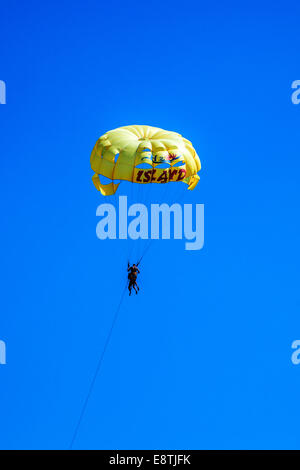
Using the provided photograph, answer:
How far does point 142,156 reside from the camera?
40.0 m

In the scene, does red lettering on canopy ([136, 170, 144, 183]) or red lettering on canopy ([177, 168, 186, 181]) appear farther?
red lettering on canopy ([177, 168, 186, 181])

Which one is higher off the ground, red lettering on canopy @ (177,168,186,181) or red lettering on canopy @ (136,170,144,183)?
red lettering on canopy @ (177,168,186,181)

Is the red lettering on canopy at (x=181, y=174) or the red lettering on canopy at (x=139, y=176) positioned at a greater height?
the red lettering on canopy at (x=181, y=174)

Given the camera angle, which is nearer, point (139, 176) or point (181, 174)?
point (139, 176)

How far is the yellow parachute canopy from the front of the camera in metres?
40.2

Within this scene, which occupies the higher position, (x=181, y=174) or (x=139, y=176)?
(x=181, y=174)

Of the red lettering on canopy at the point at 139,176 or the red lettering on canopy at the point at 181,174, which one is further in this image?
the red lettering on canopy at the point at 181,174

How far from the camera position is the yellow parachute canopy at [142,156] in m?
40.2
